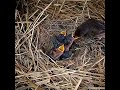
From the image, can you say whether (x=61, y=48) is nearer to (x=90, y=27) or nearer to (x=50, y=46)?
(x=50, y=46)

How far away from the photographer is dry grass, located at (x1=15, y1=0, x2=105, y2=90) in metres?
1.71

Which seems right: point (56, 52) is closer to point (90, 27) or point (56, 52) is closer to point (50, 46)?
point (50, 46)

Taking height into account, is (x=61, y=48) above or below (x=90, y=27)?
below

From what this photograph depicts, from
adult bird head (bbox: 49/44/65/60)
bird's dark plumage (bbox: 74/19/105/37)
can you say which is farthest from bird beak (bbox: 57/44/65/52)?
bird's dark plumage (bbox: 74/19/105/37)

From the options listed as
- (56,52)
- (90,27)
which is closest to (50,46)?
(56,52)

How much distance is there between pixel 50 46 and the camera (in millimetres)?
1727

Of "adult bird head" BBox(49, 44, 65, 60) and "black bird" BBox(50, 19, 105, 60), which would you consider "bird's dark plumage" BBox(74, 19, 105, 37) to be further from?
"adult bird head" BBox(49, 44, 65, 60)

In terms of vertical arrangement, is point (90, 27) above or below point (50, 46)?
above

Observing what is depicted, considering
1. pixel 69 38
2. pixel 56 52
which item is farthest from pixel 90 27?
pixel 56 52

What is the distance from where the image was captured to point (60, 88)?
171 cm

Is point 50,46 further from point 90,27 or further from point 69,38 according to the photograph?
point 90,27

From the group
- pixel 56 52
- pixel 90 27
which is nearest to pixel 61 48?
pixel 56 52
